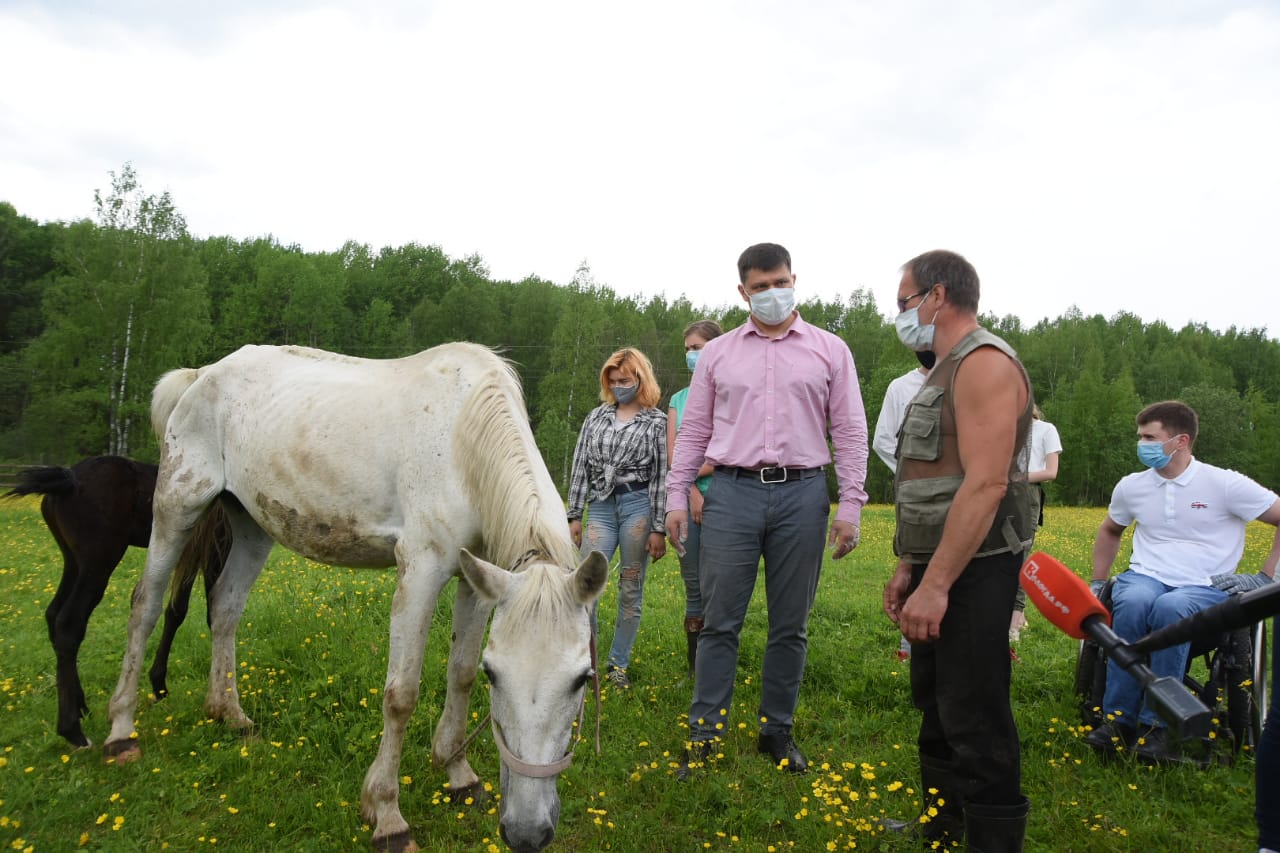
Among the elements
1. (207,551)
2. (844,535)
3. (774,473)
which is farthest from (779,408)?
(207,551)

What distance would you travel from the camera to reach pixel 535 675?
8.03 feet

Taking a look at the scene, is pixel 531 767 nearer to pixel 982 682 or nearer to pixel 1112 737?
pixel 982 682

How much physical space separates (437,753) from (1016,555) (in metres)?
3.03

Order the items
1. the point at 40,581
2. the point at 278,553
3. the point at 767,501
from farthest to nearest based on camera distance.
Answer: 1. the point at 278,553
2. the point at 40,581
3. the point at 767,501

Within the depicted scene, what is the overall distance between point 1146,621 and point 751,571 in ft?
7.68

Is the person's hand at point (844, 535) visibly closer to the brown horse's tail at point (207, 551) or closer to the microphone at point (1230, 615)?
the microphone at point (1230, 615)

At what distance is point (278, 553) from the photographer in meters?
10.9

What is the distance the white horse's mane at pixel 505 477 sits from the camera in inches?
117

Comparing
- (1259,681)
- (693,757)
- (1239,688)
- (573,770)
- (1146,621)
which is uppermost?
(1146,621)

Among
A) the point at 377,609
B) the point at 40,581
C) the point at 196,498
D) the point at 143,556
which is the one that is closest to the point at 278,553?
the point at 143,556

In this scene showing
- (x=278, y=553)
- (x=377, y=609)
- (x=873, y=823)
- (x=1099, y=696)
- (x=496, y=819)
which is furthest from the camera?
(x=278, y=553)

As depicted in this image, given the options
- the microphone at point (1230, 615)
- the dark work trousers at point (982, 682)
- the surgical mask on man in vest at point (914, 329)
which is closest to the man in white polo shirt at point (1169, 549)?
the dark work trousers at point (982, 682)

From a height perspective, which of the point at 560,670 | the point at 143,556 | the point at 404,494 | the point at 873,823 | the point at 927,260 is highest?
the point at 927,260

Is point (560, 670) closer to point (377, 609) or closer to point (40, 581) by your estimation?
point (377, 609)
